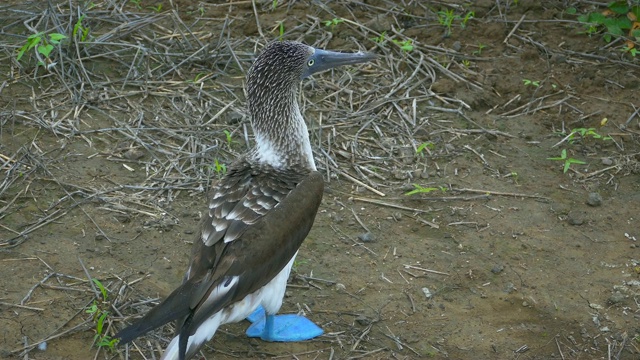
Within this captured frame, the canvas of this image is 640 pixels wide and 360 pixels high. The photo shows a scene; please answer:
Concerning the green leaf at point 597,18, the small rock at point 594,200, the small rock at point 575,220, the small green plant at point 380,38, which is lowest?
the small rock at point 575,220

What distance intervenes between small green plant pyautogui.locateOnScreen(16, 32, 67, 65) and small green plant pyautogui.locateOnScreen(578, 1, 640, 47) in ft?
16.0

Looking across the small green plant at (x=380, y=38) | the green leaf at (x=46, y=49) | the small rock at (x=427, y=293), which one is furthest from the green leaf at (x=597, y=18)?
the green leaf at (x=46, y=49)

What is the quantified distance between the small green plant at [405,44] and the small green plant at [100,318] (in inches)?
145

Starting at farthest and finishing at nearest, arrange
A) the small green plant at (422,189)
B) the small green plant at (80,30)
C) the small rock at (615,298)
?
the small green plant at (80,30), the small green plant at (422,189), the small rock at (615,298)

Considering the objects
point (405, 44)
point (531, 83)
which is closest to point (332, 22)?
point (405, 44)

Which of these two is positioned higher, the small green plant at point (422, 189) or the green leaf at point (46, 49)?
Result: the green leaf at point (46, 49)

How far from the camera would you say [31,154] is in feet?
20.5

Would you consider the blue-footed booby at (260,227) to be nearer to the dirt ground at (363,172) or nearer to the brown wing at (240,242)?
the brown wing at (240,242)

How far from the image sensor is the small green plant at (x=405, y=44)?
7.60 meters

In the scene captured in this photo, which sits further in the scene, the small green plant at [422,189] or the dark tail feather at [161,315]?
the small green plant at [422,189]

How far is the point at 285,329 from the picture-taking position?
16.8 feet

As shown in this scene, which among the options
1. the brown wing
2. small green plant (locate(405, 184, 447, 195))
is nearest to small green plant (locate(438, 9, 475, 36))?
small green plant (locate(405, 184, 447, 195))

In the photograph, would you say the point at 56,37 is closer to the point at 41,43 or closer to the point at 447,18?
the point at 41,43

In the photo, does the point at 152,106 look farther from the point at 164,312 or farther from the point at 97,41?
the point at 164,312
